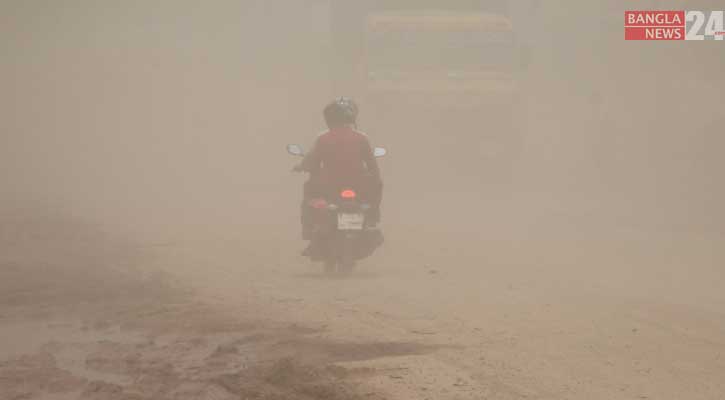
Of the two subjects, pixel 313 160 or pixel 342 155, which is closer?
pixel 342 155

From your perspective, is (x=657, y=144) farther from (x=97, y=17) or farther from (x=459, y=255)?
(x=97, y=17)

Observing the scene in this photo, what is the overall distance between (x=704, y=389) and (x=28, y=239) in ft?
27.8

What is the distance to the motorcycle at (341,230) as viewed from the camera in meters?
9.07

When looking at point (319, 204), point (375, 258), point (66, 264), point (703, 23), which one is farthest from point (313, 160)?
point (703, 23)

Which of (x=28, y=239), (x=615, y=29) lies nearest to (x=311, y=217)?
(x=28, y=239)

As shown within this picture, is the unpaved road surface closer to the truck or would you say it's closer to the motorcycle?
the motorcycle

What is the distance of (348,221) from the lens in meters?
9.05

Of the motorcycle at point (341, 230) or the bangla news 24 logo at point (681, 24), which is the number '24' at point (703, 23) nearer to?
the bangla news 24 logo at point (681, 24)

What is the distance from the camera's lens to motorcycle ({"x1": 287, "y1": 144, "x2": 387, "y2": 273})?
9.07 metres

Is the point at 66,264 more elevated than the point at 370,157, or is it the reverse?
the point at 370,157

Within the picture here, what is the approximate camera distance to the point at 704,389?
15.6 feet

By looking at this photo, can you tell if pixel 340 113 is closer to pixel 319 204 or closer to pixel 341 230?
pixel 319 204

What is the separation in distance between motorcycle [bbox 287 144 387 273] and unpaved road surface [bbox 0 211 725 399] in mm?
272

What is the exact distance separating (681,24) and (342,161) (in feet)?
74.6
